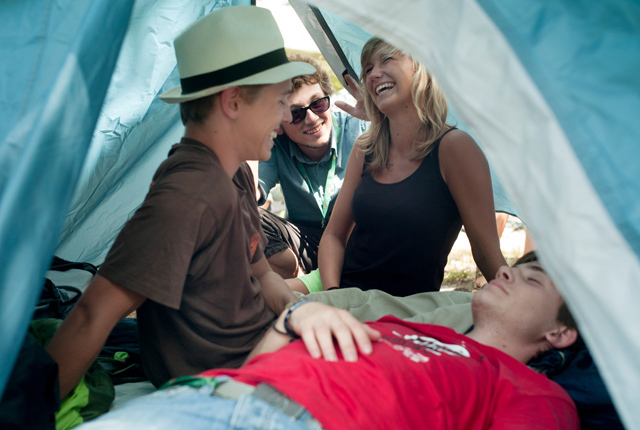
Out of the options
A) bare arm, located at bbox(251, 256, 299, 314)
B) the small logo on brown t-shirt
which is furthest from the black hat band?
bare arm, located at bbox(251, 256, 299, 314)

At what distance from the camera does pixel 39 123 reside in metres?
0.83

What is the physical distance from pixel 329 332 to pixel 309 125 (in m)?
1.69

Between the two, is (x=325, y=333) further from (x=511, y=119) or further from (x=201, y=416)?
(x=511, y=119)

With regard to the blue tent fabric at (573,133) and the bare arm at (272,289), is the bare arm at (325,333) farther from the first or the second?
the blue tent fabric at (573,133)

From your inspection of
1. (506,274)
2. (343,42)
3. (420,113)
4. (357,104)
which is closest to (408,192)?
(420,113)

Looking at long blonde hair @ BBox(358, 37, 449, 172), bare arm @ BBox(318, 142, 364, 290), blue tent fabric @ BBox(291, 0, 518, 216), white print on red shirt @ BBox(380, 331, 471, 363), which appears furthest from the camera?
blue tent fabric @ BBox(291, 0, 518, 216)

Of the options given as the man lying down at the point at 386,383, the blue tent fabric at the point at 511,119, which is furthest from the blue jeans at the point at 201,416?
the blue tent fabric at the point at 511,119

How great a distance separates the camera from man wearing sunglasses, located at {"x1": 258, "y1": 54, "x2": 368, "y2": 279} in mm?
2656

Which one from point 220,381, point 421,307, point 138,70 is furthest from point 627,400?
point 138,70

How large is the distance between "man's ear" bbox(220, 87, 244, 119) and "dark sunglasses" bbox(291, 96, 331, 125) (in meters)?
1.33

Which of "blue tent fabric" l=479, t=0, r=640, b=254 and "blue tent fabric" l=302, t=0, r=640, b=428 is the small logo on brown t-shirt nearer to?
"blue tent fabric" l=302, t=0, r=640, b=428

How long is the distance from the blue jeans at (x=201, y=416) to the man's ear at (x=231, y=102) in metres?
0.65

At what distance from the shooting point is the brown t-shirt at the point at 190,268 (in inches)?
42.8

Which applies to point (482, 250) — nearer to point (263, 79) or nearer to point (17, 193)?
point (263, 79)
